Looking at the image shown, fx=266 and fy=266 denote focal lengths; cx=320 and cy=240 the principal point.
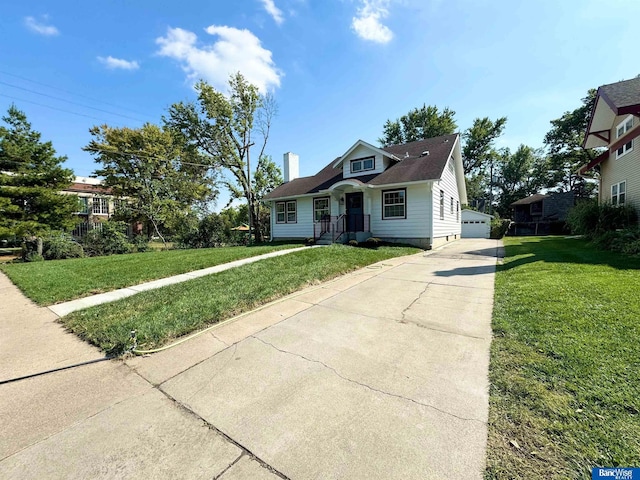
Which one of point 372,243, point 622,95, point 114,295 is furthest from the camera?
point 372,243

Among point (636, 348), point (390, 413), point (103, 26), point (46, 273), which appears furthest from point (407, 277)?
point (103, 26)

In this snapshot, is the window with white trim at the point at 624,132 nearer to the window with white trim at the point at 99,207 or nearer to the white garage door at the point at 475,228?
the white garage door at the point at 475,228

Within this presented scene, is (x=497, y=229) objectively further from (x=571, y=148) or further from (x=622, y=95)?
(x=571, y=148)

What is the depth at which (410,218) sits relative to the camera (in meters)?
12.9

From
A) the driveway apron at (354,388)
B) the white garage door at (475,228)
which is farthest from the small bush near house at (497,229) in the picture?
the driveway apron at (354,388)

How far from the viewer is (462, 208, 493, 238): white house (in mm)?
23562

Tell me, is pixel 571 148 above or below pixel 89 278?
above

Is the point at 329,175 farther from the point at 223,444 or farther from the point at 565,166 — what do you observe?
the point at 565,166

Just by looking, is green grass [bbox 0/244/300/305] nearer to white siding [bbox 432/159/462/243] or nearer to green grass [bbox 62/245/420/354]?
green grass [bbox 62/245/420/354]

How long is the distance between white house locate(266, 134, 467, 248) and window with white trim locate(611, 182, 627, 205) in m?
7.17

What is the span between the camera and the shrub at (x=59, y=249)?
13.7 metres

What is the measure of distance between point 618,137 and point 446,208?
808 cm

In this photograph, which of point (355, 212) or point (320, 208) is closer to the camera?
point (355, 212)

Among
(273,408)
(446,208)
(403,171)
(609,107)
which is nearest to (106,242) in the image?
(403,171)
